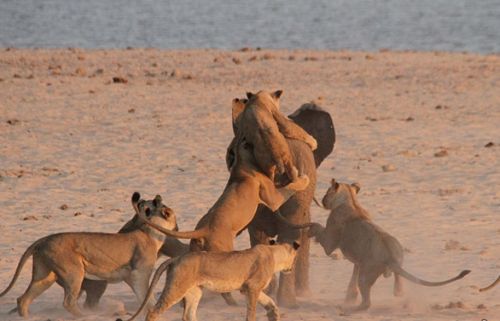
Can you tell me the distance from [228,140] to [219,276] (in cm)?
1001

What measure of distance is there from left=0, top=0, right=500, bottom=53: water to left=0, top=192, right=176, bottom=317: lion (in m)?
31.8

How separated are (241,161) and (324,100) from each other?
42.9 feet

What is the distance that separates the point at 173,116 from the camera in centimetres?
2212

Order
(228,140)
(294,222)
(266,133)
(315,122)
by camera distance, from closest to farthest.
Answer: (266,133) → (294,222) → (315,122) → (228,140)

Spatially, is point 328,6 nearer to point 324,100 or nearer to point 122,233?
point 324,100

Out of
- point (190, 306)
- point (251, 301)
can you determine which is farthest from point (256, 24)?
point (190, 306)

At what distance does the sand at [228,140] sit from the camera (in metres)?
12.1

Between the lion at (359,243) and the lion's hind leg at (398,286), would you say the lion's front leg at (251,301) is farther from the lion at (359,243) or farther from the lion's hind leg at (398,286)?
the lion's hind leg at (398,286)

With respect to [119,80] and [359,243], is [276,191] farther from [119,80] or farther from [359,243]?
[119,80]

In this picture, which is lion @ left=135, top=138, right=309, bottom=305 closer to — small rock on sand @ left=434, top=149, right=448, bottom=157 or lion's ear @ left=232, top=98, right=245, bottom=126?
lion's ear @ left=232, top=98, right=245, bottom=126

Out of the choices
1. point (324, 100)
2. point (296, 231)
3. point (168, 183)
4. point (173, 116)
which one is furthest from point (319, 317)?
point (324, 100)

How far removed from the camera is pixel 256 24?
60344 millimetres

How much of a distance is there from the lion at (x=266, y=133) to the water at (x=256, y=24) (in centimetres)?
3120

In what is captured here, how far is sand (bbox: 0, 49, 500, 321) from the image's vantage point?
12.1 metres
